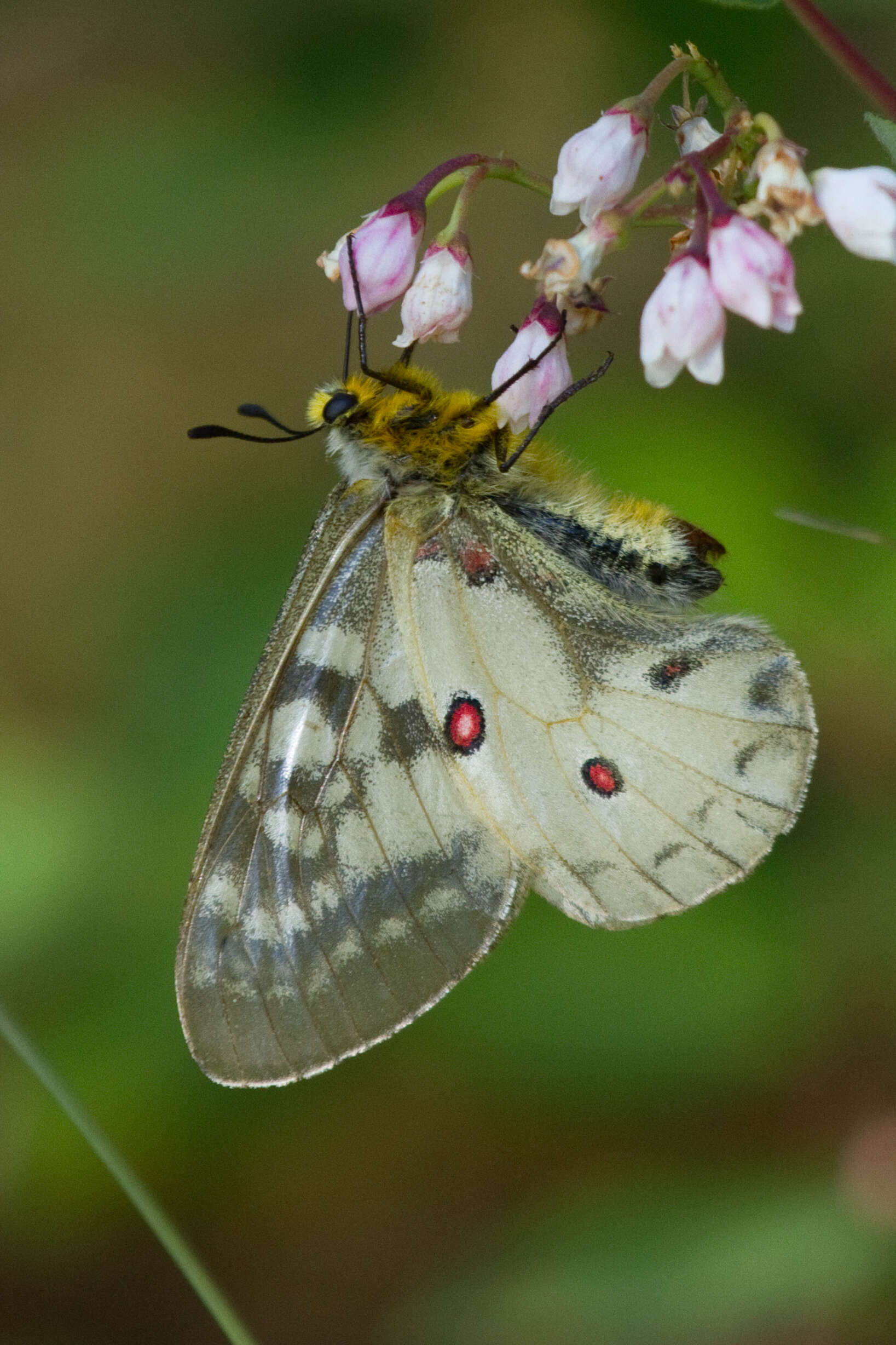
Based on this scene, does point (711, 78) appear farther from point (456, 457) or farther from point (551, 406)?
point (456, 457)

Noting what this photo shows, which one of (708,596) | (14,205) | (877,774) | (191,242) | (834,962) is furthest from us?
(14,205)

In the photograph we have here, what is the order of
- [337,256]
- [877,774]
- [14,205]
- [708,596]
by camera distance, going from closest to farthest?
1. [337,256]
2. [708,596]
3. [877,774]
4. [14,205]

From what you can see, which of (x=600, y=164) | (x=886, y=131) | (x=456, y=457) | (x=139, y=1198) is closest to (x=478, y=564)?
(x=456, y=457)

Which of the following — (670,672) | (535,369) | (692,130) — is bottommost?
(670,672)

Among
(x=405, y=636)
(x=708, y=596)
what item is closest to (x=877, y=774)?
(x=708, y=596)

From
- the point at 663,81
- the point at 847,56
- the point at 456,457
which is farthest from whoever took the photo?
the point at 456,457

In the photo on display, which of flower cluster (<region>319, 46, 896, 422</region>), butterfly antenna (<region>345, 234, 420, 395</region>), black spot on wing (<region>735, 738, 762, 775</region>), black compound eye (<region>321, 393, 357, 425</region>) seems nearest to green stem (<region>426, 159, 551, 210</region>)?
flower cluster (<region>319, 46, 896, 422</region>)

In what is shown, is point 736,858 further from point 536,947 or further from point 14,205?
point 14,205

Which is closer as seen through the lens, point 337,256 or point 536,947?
point 337,256

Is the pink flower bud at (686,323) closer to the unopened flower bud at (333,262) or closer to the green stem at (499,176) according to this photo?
the green stem at (499,176)
